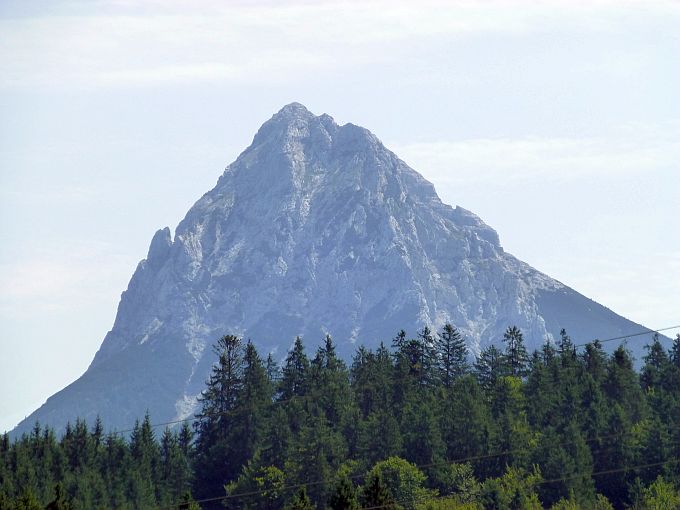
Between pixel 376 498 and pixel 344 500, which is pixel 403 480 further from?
pixel 344 500

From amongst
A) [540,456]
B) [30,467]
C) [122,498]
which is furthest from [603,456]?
[30,467]

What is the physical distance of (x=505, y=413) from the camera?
198500 mm

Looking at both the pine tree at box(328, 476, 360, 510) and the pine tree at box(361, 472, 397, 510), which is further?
the pine tree at box(361, 472, 397, 510)

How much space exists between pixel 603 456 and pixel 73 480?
68.1 m

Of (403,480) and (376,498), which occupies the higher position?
(403,480)

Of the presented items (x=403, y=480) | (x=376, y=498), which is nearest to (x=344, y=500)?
(x=376, y=498)

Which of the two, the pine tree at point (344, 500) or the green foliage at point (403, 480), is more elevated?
the green foliage at point (403, 480)

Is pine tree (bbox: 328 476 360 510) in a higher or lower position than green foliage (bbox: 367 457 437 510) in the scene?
lower

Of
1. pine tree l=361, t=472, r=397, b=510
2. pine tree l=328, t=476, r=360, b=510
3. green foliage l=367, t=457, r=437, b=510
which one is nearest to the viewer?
pine tree l=328, t=476, r=360, b=510

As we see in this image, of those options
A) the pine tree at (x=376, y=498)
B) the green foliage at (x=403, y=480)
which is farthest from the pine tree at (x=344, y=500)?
the green foliage at (x=403, y=480)

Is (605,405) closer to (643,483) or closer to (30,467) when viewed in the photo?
(643,483)

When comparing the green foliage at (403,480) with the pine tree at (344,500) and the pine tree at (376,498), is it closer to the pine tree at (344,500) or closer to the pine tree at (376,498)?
the pine tree at (376,498)

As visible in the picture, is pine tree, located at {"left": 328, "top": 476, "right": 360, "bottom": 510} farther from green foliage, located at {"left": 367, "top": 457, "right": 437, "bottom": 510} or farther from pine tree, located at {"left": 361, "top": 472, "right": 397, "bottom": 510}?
green foliage, located at {"left": 367, "top": 457, "right": 437, "bottom": 510}

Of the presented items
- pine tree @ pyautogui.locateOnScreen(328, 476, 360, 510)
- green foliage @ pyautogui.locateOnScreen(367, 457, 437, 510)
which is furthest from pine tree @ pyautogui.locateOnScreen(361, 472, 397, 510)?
green foliage @ pyautogui.locateOnScreen(367, 457, 437, 510)
